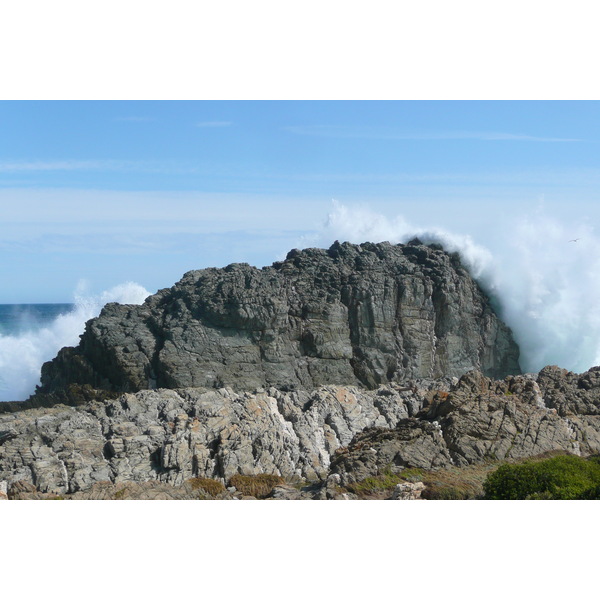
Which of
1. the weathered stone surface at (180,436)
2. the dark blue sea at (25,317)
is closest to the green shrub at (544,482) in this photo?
the weathered stone surface at (180,436)

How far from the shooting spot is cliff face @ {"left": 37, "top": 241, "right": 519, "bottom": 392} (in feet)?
133

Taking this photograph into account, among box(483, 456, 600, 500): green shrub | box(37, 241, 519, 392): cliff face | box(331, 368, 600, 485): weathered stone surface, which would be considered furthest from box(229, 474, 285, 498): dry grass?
box(37, 241, 519, 392): cliff face

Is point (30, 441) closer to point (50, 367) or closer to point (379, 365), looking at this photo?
point (50, 367)

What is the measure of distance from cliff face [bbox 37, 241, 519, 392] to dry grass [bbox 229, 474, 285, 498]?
9912 mm

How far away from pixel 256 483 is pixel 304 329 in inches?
586

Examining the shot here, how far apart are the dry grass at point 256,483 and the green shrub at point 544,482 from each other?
7713 mm

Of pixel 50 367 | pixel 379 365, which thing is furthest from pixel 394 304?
pixel 50 367

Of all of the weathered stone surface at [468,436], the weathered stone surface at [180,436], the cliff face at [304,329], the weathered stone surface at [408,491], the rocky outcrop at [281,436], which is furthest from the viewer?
the cliff face at [304,329]

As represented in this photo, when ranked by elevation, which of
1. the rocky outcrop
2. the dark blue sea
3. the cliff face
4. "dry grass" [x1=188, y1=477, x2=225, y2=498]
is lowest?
"dry grass" [x1=188, y1=477, x2=225, y2=498]

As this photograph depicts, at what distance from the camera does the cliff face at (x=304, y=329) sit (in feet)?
133

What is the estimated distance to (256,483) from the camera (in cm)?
2919

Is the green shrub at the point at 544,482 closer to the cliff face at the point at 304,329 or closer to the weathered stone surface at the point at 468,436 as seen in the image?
the weathered stone surface at the point at 468,436

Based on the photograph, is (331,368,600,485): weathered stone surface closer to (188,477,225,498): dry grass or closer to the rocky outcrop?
the rocky outcrop

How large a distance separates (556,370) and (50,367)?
25.0 m
